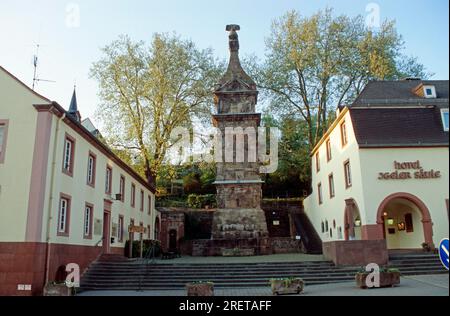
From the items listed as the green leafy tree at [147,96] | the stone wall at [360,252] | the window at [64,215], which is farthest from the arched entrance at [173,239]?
the stone wall at [360,252]

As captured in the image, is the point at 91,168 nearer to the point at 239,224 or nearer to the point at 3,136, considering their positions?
the point at 3,136

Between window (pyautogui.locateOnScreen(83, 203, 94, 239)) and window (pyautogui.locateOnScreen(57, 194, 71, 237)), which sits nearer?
window (pyautogui.locateOnScreen(57, 194, 71, 237))

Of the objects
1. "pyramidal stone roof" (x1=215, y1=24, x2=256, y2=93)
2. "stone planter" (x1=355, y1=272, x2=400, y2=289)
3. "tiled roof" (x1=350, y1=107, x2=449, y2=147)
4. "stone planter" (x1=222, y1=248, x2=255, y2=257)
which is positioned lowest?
"stone planter" (x1=355, y1=272, x2=400, y2=289)

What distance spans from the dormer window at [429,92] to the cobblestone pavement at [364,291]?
1113 centimetres

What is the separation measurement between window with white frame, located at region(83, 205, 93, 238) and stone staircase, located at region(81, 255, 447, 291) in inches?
57.7

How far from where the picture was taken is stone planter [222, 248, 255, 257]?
1027 inches

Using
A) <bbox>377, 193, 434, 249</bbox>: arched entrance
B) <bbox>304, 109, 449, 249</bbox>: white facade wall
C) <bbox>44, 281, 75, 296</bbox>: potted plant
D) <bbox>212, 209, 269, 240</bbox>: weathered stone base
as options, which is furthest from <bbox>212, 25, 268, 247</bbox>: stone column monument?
<bbox>44, 281, 75, 296</bbox>: potted plant

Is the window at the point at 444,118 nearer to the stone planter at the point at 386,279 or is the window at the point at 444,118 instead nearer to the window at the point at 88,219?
the stone planter at the point at 386,279

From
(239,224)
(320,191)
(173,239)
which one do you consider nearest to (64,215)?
(239,224)

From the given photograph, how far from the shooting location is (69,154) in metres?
16.6

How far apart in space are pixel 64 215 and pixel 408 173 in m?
16.3

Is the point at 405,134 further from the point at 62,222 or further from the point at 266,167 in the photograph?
the point at 266,167

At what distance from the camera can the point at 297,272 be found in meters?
17.4

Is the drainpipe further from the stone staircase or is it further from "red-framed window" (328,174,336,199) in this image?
"red-framed window" (328,174,336,199)
